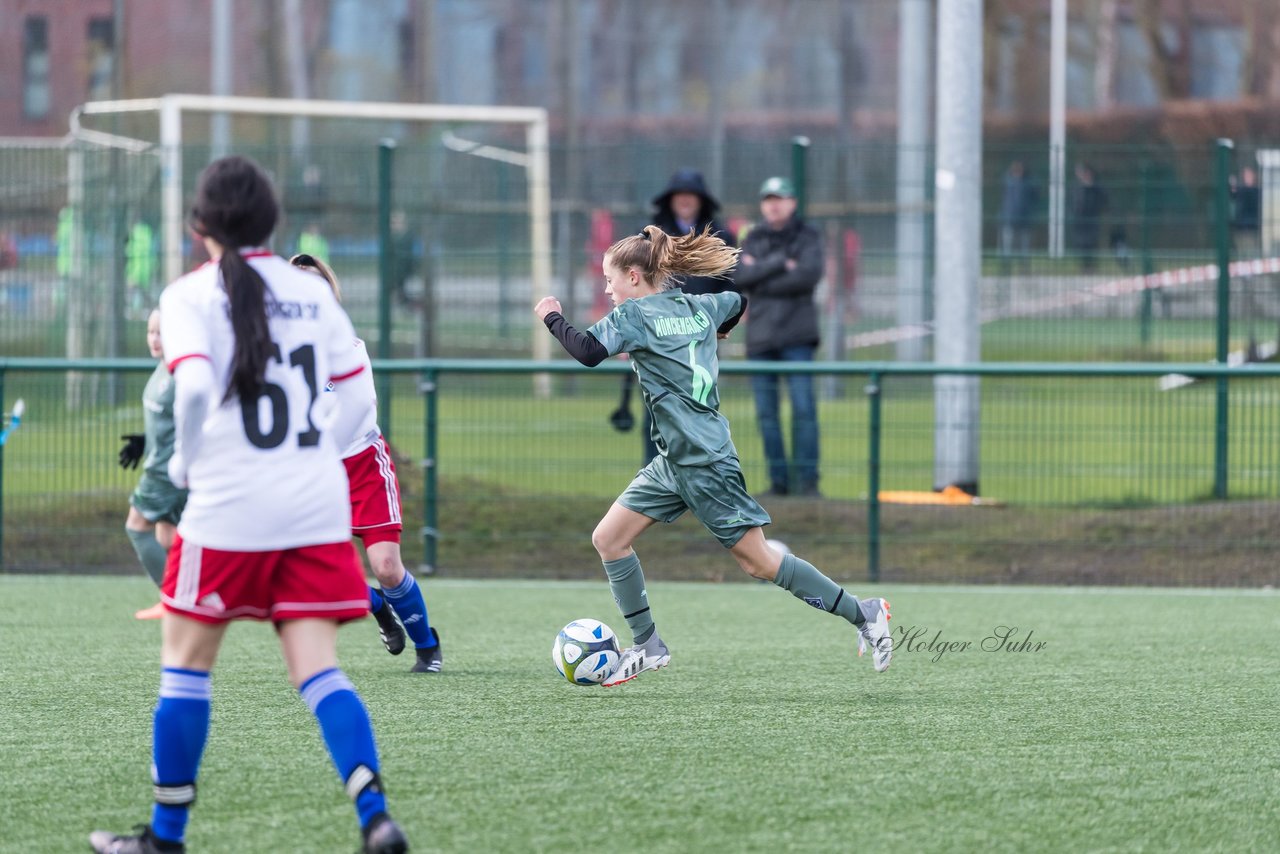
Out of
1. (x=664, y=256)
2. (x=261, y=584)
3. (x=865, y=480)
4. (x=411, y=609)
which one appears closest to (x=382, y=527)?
(x=411, y=609)

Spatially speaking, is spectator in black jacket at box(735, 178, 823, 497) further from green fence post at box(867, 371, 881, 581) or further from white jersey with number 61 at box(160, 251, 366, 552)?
white jersey with number 61 at box(160, 251, 366, 552)

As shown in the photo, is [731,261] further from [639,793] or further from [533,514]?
[533,514]

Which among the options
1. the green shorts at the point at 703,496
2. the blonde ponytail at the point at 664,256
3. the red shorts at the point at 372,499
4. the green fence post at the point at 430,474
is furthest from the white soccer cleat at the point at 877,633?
the green fence post at the point at 430,474

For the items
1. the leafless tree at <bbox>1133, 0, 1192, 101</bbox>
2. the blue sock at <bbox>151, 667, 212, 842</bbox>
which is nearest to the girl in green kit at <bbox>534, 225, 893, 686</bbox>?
the blue sock at <bbox>151, 667, 212, 842</bbox>

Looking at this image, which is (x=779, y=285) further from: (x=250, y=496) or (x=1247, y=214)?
(x=250, y=496)

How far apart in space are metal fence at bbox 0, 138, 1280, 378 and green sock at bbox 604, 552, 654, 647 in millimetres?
6412

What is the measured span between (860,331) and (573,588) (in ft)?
29.6

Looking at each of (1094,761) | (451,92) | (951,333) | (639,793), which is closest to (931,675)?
(1094,761)

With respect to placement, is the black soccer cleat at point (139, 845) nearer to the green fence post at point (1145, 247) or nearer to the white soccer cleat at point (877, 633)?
the white soccer cleat at point (877, 633)

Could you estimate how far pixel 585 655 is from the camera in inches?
245

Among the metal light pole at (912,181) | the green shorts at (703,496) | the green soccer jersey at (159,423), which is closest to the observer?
the green shorts at (703,496)

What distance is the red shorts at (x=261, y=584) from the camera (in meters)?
3.94

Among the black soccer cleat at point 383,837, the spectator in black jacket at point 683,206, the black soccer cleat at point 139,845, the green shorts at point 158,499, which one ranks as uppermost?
the spectator in black jacket at point 683,206

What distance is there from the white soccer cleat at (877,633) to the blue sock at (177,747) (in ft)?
9.86
